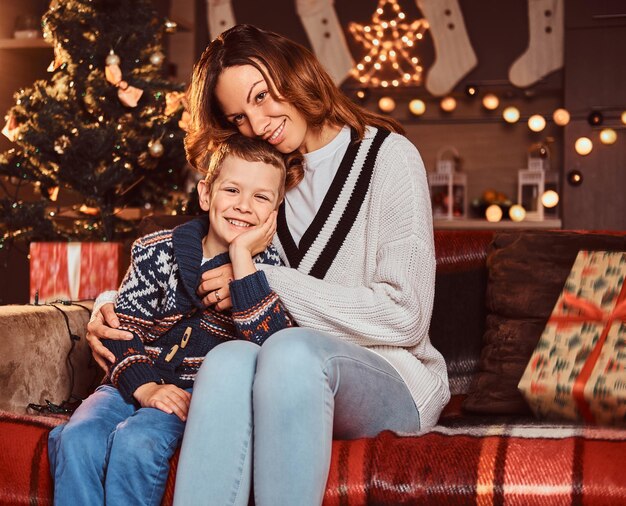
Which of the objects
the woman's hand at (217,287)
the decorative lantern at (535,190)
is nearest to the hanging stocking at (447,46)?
the decorative lantern at (535,190)

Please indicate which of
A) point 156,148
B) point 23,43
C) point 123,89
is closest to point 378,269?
point 156,148

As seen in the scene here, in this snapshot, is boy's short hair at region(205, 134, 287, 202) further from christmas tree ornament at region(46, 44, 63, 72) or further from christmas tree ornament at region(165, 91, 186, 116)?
christmas tree ornament at region(46, 44, 63, 72)

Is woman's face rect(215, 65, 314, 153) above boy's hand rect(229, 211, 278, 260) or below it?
above

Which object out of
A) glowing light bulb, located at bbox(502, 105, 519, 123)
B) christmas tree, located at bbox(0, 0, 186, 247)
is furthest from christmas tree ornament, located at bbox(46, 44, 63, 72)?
glowing light bulb, located at bbox(502, 105, 519, 123)

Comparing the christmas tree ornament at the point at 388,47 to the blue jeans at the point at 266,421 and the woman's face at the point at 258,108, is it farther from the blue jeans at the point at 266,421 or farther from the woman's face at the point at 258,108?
the blue jeans at the point at 266,421

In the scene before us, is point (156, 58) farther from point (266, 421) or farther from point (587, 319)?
point (266, 421)

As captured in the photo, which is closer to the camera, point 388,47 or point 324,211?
point 324,211

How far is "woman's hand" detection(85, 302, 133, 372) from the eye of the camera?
1555 mm

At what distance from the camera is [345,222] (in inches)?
66.2

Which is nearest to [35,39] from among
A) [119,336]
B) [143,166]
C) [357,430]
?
[143,166]

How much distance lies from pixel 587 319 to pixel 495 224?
2804 mm

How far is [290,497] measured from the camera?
117 centimetres

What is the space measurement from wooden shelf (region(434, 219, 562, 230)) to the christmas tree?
1658 millimetres

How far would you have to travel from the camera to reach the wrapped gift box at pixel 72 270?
2295 mm
